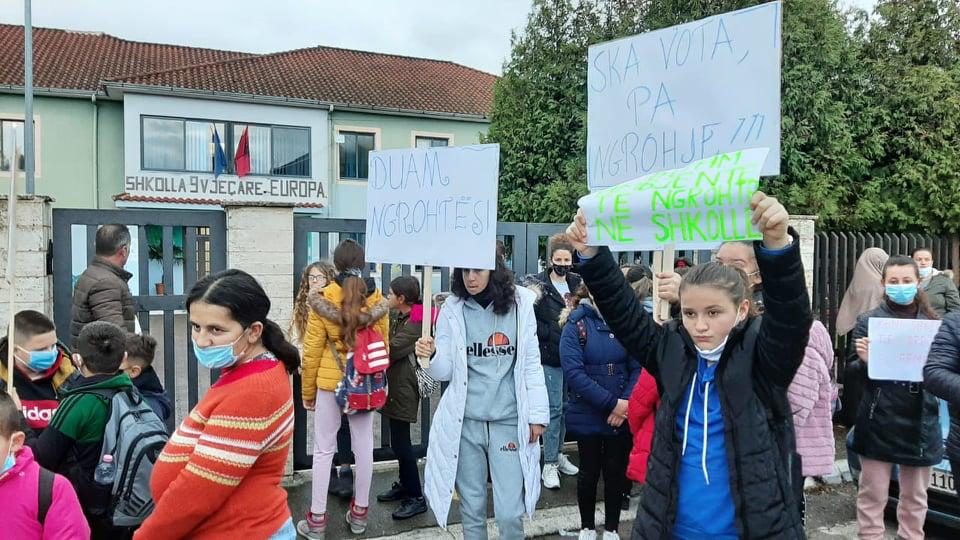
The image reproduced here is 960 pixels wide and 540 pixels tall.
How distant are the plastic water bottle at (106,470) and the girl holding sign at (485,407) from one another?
5.28 feet

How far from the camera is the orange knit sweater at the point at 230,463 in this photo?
6.81 ft

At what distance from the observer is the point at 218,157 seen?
22688mm

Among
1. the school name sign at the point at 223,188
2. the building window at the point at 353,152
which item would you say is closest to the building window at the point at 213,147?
the school name sign at the point at 223,188

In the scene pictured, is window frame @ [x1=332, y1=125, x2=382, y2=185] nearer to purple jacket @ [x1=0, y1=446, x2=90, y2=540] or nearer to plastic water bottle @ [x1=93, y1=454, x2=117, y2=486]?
plastic water bottle @ [x1=93, y1=454, x2=117, y2=486]

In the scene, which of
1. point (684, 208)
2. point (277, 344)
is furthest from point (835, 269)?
point (277, 344)

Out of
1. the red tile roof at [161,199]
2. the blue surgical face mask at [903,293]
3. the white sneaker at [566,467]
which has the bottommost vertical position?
the white sneaker at [566,467]

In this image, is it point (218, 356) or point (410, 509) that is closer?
point (218, 356)

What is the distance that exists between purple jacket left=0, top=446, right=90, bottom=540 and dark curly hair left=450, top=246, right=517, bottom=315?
2164 mm

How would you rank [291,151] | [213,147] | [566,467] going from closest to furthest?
[566,467], [213,147], [291,151]

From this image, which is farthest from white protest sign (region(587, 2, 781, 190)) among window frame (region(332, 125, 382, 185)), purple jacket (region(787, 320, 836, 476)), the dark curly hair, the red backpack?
window frame (region(332, 125, 382, 185))

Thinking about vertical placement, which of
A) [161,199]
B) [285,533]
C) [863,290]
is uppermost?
[161,199]

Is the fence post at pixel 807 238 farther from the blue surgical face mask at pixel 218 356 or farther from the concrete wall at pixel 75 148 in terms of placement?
the concrete wall at pixel 75 148

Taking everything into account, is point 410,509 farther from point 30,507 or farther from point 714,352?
point 714,352

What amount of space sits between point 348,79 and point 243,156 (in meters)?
5.88
